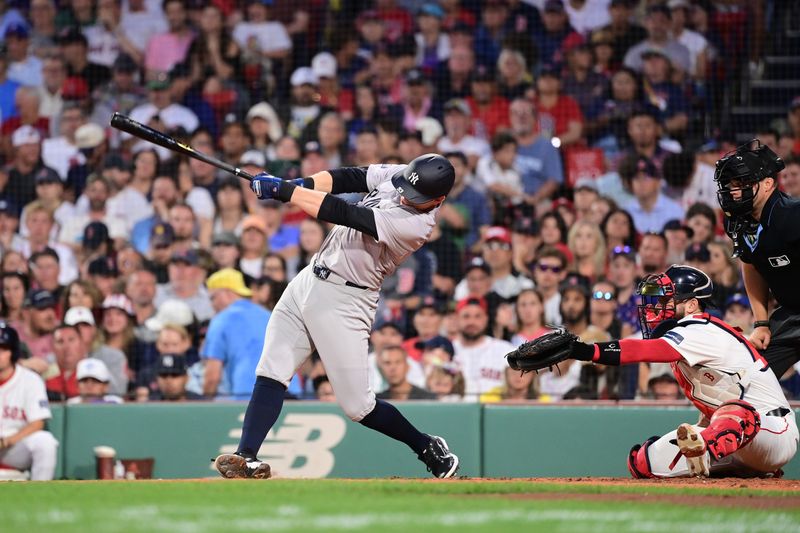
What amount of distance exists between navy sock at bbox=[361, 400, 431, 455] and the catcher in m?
0.59

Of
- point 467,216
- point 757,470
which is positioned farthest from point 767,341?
point 467,216

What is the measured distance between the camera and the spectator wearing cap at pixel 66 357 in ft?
29.1

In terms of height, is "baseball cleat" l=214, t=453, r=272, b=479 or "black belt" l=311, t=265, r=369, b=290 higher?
"black belt" l=311, t=265, r=369, b=290

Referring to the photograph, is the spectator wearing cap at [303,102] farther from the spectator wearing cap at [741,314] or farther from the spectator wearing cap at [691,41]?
the spectator wearing cap at [741,314]

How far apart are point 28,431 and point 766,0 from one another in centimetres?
792

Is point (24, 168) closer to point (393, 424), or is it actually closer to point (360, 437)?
point (360, 437)

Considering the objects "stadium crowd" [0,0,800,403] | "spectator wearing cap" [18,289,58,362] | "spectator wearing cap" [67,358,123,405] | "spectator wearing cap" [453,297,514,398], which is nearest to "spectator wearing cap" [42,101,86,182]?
"stadium crowd" [0,0,800,403]

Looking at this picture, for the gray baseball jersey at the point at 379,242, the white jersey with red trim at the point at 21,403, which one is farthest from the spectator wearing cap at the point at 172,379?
the gray baseball jersey at the point at 379,242

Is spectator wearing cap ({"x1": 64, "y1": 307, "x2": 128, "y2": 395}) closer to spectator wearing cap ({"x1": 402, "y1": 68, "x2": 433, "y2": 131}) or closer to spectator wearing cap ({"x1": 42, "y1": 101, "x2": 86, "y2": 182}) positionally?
A: spectator wearing cap ({"x1": 42, "y1": 101, "x2": 86, "y2": 182})

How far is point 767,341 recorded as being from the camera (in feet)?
20.4

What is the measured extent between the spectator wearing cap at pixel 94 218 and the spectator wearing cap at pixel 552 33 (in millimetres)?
4275

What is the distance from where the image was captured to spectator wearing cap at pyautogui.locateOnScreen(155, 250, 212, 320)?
9.66 meters

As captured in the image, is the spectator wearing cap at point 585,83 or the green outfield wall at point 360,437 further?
the spectator wearing cap at point 585,83

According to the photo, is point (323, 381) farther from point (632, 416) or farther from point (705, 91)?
point (705, 91)
